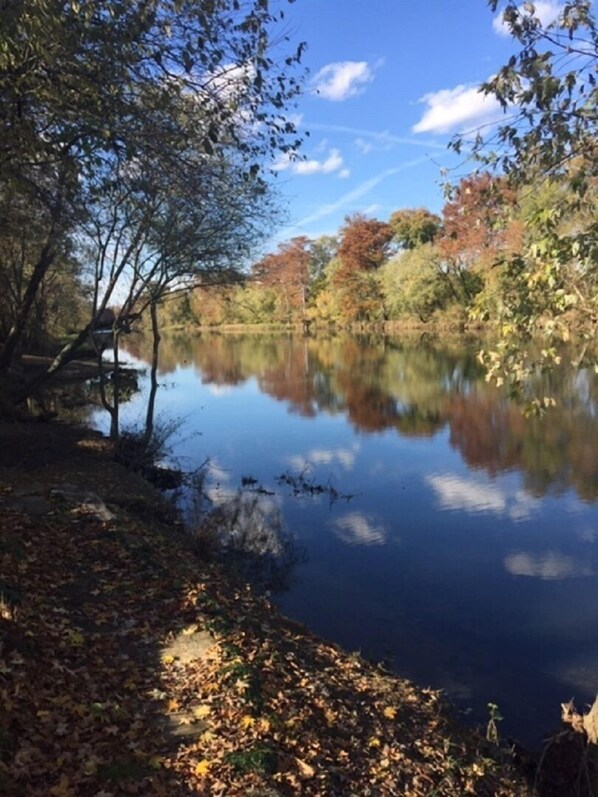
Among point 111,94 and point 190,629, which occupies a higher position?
point 111,94

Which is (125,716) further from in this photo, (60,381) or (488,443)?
(60,381)

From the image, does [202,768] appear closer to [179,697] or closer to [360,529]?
[179,697]

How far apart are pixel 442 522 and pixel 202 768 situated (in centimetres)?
1024

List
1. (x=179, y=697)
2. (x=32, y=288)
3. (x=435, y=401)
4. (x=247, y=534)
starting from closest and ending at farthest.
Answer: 1. (x=179, y=697)
2. (x=247, y=534)
3. (x=32, y=288)
4. (x=435, y=401)

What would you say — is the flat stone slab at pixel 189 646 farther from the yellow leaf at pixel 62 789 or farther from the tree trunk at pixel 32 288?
the tree trunk at pixel 32 288

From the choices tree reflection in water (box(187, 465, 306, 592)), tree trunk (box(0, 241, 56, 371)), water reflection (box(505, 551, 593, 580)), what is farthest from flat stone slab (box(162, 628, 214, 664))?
tree trunk (box(0, 241, 56, 371))

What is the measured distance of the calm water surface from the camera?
8344mm

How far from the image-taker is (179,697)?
4.91m

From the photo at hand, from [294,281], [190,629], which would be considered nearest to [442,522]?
[190,629]

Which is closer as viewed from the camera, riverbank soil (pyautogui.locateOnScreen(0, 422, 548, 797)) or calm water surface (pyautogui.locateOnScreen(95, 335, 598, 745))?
riverbank soil (pyautogui.locateOnScreen(0, 422, 548, 797))

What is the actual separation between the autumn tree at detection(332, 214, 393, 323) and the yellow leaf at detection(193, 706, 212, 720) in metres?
73.7

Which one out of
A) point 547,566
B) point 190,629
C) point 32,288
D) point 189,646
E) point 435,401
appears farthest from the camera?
point 435,401

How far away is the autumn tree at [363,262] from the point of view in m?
77.6

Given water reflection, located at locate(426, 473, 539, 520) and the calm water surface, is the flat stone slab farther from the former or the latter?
water reflection, located at locate(426, 473, 539, 520)
